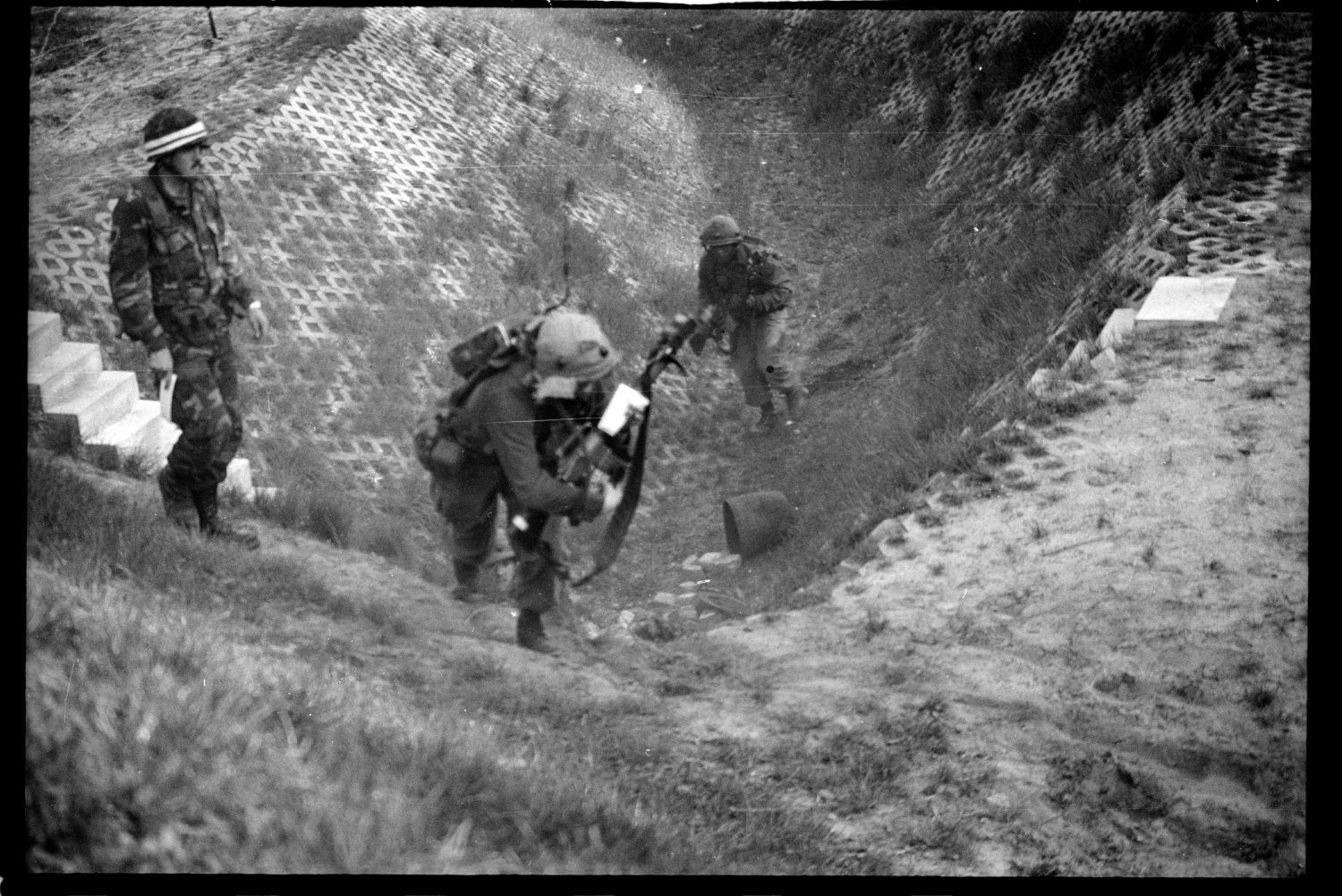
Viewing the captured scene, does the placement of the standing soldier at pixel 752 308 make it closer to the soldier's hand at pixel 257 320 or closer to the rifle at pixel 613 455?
the rifle at pixel 613 455

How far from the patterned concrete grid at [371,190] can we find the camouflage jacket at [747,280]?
28 cm

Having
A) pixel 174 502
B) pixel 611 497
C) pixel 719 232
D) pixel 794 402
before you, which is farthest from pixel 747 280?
pixel 174 502

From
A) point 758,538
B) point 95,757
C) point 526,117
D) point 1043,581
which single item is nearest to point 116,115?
point 526,117

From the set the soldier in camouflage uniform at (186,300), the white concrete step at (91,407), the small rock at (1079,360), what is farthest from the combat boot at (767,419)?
the white concrete step at (91,407)

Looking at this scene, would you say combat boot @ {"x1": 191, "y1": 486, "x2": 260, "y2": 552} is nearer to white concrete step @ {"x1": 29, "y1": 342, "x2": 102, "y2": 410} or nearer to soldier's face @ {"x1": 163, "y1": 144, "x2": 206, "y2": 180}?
white concrete step @ {"x1": 29, "y1": 342, "x2": 102, "y2": 410}

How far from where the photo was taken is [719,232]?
222 inches

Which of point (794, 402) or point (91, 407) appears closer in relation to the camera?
point (91, 407)

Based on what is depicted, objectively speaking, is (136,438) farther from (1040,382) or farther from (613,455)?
(1040,382)

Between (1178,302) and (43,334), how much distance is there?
5102 millimetres

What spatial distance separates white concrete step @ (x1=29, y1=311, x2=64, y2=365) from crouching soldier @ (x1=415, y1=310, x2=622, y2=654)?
161cm

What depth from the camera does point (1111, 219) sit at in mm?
5871

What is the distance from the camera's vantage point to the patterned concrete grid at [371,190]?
5414 mm

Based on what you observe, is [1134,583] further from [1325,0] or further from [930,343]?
[1325,0]

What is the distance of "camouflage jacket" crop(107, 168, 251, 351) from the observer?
5.24m
